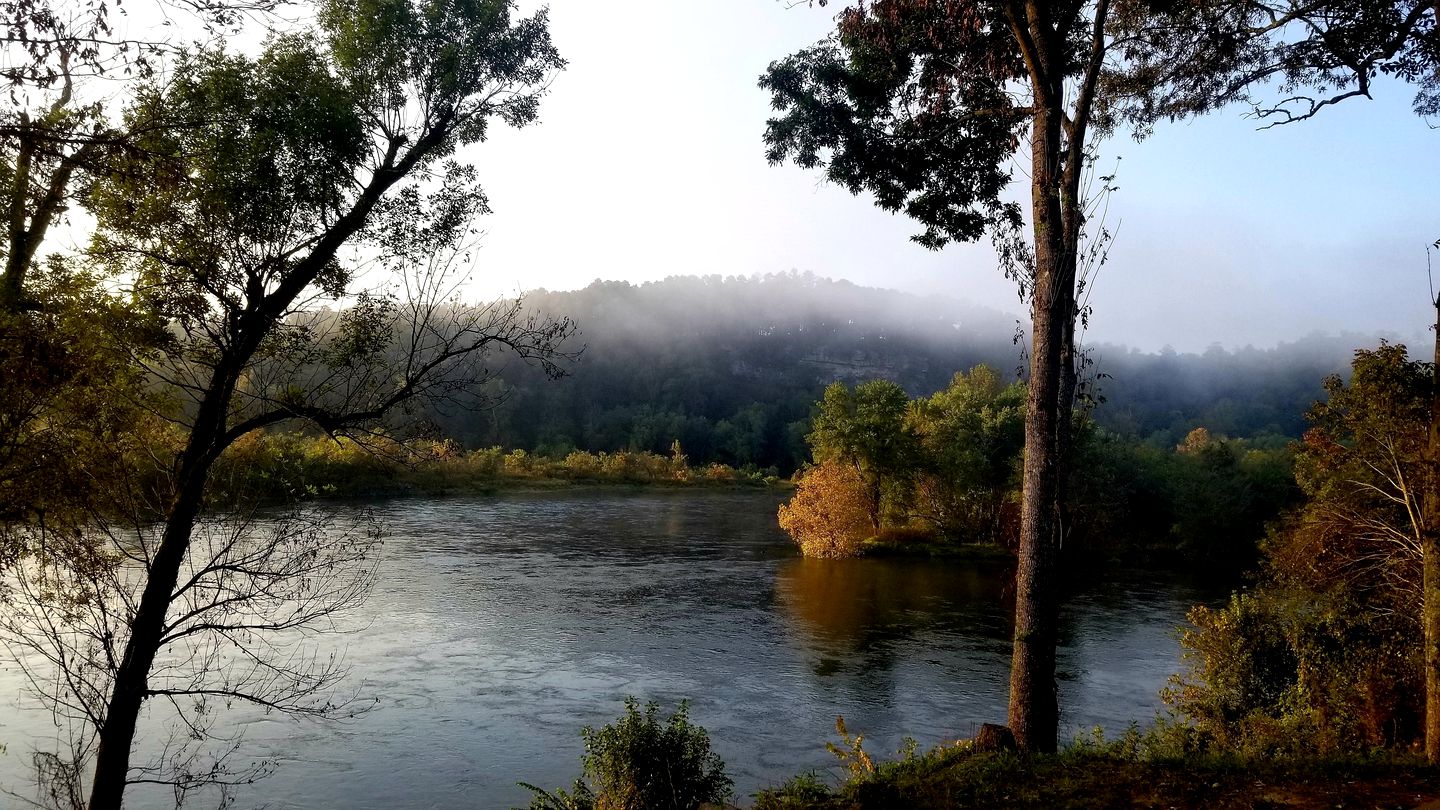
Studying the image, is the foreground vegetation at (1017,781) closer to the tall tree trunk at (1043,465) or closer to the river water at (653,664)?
the tall tree trunk at (1043,465)

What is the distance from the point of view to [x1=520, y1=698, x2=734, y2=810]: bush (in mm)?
7707

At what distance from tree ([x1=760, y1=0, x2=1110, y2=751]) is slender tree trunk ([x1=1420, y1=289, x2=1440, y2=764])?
3.74 m

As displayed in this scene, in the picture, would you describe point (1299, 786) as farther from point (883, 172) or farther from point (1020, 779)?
point (883, 172)

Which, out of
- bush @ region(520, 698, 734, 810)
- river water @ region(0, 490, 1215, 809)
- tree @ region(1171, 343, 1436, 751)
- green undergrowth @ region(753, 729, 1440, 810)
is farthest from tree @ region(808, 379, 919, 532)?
bush @ region(520, 698, 734, 810)

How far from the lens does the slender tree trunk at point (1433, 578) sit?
861 cm

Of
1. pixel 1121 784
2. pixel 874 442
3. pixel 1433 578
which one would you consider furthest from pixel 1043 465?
pixel 874 442

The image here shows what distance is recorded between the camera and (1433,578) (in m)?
8.79

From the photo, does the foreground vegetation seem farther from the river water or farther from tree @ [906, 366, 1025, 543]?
tree @ [906, 366, 1025, 543]

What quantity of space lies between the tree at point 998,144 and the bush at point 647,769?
135 inches

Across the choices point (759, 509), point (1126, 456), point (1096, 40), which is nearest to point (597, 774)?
point (1096, 40)

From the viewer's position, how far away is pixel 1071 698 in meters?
18.7

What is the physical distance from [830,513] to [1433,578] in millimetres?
Result: 33220

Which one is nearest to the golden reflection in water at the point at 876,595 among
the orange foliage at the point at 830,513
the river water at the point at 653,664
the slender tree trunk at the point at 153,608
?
the river water at the point at 653,664

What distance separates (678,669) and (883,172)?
1350 centimetres
